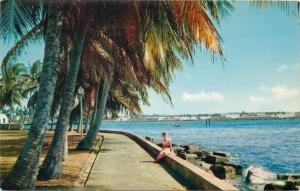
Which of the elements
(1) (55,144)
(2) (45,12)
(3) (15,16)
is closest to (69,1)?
(2) (45,12)

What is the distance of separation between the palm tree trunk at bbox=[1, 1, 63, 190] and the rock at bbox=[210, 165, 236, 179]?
31.8ft

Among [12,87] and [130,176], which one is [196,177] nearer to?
[130,176]

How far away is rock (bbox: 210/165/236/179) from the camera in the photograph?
1616 cm

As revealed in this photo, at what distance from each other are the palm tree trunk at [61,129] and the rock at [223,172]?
7.66 m

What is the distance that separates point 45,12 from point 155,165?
266 inches

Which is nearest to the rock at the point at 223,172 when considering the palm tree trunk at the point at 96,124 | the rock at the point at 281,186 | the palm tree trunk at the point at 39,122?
the rock at the point at 281,186

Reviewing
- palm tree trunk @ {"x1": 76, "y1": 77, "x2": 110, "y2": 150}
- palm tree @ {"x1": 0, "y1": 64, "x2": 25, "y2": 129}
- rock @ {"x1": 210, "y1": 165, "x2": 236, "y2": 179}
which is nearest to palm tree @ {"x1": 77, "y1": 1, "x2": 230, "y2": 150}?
rock @ {"x1": 210, "y1": 165, "x2": 236, "y2": 179}

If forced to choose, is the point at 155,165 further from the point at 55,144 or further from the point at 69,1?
Result: the point at 69,1

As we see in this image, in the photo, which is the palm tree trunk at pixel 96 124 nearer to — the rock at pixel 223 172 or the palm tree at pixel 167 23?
the rock at pixel 223 172

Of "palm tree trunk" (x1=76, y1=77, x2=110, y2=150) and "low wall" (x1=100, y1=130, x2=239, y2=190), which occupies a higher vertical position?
"palm tree trunk" (x1=76, y1=77, x2=110, y2=150)

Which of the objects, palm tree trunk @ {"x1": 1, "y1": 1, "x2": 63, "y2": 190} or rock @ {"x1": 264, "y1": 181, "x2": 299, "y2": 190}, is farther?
rock @ {"x1": 264, "y1": 181, "x2": 299, "y2": 190}

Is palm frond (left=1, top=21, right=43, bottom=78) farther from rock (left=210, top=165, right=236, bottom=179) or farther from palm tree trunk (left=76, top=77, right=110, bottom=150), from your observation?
rock (left=210, top=165, right=236, bottom=179)

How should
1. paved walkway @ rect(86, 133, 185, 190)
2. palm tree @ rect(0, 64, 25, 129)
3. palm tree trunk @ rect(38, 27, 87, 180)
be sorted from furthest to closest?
palm tree @ rect(0, 64, 25, 129), palm tree trunk @ rect(38, 27, 87, 180), paved walkway @ rect(86, 133, 185, 190)

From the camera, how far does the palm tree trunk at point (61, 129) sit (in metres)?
10.5
